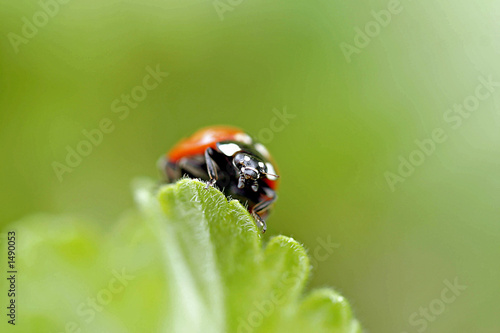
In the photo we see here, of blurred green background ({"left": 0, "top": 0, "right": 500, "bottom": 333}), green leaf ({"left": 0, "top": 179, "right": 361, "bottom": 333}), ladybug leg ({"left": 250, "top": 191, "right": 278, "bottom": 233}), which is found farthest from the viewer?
blurred green background ({"left": 0, "top": 0, "right": 500, "bottom": 333})

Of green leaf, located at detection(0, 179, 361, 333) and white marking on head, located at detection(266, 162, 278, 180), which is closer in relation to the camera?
green leaf, located at detection(0, 179, 361, 333)

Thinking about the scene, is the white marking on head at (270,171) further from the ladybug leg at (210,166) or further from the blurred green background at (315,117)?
the blurred green background at (315,117)

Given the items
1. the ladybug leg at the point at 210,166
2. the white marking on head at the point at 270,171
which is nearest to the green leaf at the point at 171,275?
the ladybug leg at the point at 210,166

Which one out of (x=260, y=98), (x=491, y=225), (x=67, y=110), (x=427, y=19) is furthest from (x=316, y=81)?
(x=67, y=110)

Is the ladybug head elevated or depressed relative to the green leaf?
elevated

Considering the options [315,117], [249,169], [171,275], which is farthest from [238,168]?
[315,117]

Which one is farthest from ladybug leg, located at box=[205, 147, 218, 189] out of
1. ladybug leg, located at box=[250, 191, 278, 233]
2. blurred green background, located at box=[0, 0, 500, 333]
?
blurred green background, located at box=[0, 0, 500, 333]

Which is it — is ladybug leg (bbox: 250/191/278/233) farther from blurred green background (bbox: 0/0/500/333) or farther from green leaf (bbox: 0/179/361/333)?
blurred green background (bbox: 0/0/500/333)

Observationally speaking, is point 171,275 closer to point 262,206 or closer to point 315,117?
point 262,206
